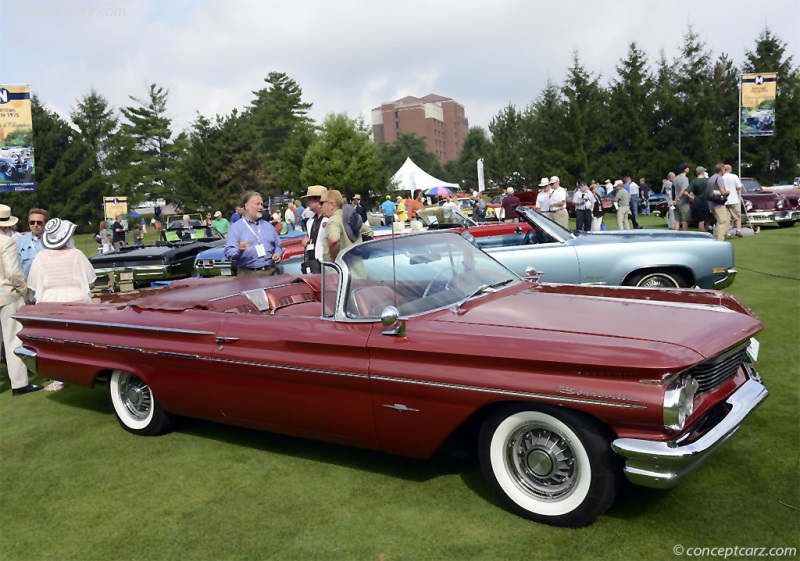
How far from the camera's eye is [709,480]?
Result: 11.0 ft

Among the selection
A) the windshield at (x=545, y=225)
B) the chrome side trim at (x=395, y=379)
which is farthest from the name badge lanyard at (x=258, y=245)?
the windshield at (x=545, y=225)

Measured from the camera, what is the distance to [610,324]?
317 cm

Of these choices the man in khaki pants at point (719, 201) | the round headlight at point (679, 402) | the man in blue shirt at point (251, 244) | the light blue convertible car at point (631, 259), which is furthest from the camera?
the man in khaki pants at point (719, 201)

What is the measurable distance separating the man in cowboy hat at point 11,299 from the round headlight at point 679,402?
587cm

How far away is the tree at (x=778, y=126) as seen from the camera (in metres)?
33.3

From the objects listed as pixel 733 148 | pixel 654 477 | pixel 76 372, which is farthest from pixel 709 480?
pixel 733 148

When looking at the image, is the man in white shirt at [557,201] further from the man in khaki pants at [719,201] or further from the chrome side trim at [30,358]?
the chrome side trim at [30,358]

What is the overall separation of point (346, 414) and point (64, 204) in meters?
48.7

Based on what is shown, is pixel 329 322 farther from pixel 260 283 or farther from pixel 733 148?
pixel 733 148

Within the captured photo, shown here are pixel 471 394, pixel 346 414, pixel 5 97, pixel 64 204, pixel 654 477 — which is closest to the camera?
pixel 654 477

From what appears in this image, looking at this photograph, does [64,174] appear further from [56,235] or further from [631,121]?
[56,235]

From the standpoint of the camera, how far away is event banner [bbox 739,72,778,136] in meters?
21.8

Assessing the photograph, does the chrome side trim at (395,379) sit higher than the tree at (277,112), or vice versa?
the tree at (277,112)

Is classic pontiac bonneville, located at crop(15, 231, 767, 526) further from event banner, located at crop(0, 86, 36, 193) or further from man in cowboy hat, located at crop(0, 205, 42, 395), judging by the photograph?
event banner, located at crop(0, 86, 36, 193)
